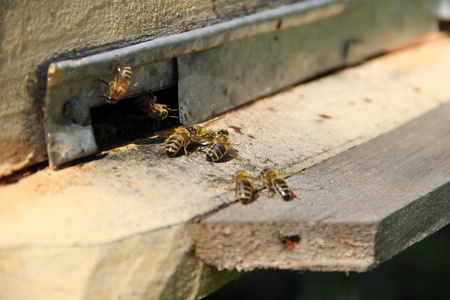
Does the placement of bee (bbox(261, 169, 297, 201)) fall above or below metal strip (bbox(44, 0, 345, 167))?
below

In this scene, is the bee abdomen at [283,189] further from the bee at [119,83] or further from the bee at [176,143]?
the bee at [119,83]

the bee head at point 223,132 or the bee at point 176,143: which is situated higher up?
the bee at point 176,143

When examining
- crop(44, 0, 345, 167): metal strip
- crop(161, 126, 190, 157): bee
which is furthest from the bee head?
crop(44, 0, 345, 167): metal strip

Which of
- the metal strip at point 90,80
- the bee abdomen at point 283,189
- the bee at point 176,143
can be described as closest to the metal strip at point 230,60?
the metal strip at point 90,80

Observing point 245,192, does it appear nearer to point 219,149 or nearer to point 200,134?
point 219,149

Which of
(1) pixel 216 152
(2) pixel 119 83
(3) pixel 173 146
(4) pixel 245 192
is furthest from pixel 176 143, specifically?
(4) pixel 245 192

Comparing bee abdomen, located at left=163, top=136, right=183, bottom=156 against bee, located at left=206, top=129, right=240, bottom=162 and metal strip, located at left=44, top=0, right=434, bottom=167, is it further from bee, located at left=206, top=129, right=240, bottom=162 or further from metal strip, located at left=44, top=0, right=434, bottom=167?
metal strip, located at left=44, top=0, right=434, bottom=167
